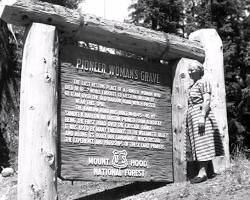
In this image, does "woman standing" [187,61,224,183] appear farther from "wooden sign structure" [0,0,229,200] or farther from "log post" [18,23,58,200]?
"log post" [18,23,58,200]

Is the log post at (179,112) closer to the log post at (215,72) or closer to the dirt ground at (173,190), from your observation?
the dirt ground at (173,190)

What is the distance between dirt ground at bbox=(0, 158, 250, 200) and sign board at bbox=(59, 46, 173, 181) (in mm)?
383

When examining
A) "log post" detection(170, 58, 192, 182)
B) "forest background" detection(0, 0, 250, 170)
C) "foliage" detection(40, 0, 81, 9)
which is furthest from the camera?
"forest background" detection(0, 0, 250, 170)

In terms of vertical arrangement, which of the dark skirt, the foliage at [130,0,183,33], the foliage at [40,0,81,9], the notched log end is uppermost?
the foliage at [130,0,183,33]

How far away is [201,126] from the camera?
7.91 metres

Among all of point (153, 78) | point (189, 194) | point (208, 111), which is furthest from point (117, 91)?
point (189, 194)

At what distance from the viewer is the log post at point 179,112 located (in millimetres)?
8578

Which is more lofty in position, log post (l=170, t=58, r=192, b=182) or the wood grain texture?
the wood grain texture

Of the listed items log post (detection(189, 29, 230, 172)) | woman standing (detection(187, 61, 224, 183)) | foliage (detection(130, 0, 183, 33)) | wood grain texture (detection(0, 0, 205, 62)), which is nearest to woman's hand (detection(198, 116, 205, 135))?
woman standing (detection(187, 61, 224, 183))

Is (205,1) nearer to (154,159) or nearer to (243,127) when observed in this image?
(243,127)

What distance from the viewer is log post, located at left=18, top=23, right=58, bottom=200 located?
681cm

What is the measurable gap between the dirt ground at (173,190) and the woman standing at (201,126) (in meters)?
0.38

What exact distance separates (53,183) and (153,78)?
288 centimetres

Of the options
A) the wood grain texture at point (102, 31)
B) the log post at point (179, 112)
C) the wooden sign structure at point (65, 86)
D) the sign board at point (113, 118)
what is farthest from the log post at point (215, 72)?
the sign board at point (113, 118)
